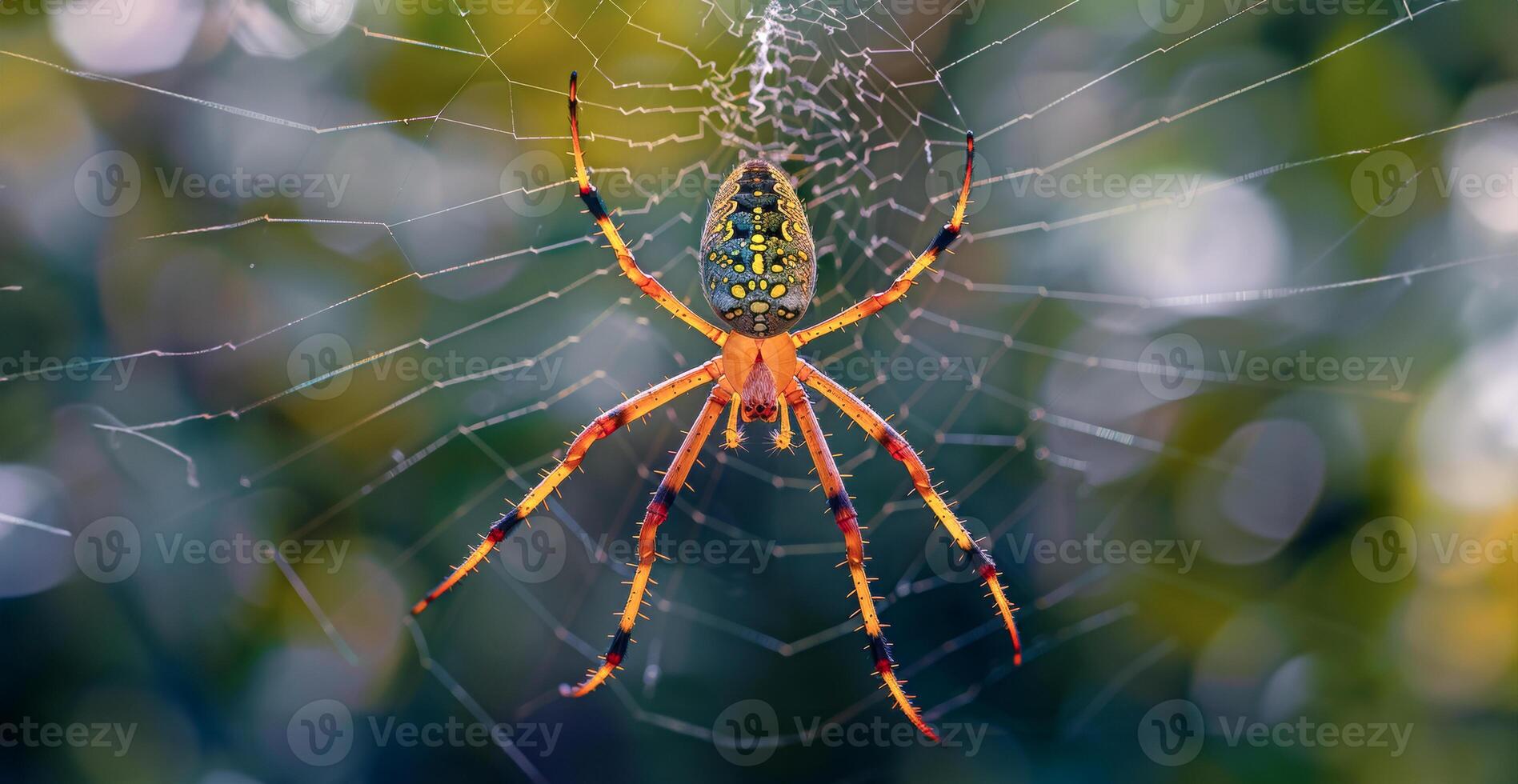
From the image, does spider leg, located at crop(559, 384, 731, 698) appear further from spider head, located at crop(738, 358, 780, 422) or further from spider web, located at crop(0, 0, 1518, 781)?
spider web, located at crop(0, 0, 1518, 781)

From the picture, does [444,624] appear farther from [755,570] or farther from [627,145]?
[627,145]

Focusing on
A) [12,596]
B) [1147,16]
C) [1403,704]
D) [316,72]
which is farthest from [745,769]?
[1147,16]

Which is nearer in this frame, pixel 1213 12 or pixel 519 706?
pixel 1213 12

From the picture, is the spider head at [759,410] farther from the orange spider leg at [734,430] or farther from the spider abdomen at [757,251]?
the spider abdomen at [757,251]

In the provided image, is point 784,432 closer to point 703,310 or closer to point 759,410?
point 759,410

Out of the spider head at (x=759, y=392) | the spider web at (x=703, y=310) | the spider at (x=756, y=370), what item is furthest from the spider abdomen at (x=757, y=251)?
the spider web at (x=703, y=310)

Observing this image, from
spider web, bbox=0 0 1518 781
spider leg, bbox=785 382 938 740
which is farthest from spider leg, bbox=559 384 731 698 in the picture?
spider web, bbox=0 0 1518 781

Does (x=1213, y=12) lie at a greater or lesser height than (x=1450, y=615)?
greater
